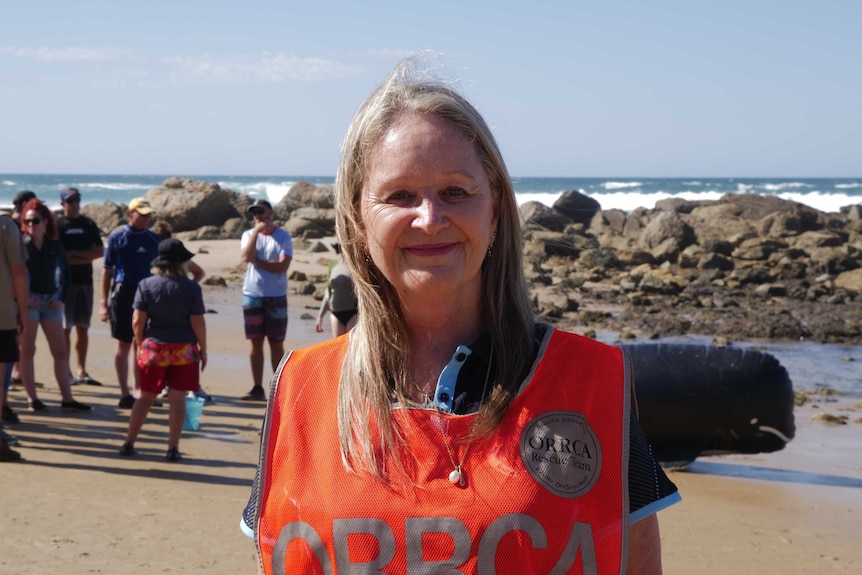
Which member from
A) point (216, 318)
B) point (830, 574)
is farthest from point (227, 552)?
point (216, 318)

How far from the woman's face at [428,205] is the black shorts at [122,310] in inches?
274

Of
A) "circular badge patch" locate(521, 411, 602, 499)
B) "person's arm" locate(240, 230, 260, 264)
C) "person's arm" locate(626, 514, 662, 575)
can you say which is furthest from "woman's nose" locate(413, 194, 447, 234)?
"person's arm" locate(240, 230, 260, 264)

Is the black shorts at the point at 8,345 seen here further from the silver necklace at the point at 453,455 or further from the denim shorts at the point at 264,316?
the silver necklace at the point at 453,455

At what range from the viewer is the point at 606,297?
62.9 ft

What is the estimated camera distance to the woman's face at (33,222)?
787 centimetres

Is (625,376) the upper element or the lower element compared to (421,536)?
upper

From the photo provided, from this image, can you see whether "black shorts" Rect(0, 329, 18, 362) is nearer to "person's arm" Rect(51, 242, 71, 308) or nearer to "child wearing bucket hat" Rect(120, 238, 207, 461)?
"child wearing bucket hat" Rect(120, 238, 207, 461)

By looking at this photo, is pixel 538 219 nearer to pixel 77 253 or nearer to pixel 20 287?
pixel 20 287

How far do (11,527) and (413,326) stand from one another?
4.30 meters

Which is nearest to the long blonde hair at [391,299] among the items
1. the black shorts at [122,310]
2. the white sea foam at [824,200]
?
the black shorts at [122,310]

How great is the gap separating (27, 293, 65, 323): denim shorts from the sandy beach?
30.7 inches

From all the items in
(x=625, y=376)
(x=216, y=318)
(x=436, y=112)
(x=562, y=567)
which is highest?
(x=436, y=112)

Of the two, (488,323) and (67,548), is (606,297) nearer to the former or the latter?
(67,548)

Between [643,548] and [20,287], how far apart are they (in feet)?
19.8
